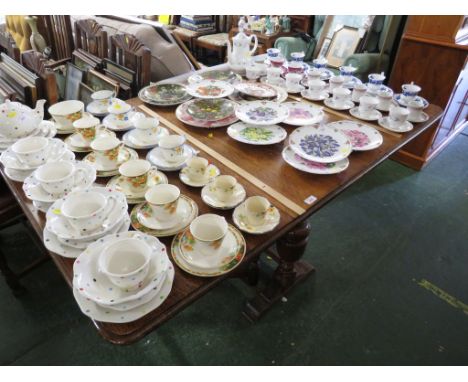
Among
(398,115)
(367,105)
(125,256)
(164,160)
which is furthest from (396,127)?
(125,256)

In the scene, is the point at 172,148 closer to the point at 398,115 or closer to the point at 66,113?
the point at 66,113

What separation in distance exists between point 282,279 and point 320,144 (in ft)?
2.40

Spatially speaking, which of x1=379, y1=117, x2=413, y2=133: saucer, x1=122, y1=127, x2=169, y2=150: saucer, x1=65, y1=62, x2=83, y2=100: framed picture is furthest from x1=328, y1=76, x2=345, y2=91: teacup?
x1=65, y1=62, x2=83, y2=100: framed picture

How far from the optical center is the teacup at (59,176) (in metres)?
0.98

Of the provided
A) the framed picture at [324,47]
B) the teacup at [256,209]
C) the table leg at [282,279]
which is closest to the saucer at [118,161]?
the teacup at [256,209]

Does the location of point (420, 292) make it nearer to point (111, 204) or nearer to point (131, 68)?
point (111, 204)

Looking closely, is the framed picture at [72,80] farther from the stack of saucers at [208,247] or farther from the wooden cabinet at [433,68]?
the wooden cabinet at [433,68]

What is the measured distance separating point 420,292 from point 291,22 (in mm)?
3408

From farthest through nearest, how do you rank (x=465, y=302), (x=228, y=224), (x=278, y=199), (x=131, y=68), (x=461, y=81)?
1. (x=461, y=81)
2. (x=131, y=68)
3. (x=465, y=302)
4. (x=278, y=199)
5. (x=228, y=224)

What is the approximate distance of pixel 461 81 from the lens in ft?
8.08

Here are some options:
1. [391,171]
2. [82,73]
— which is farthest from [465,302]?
[82,73]

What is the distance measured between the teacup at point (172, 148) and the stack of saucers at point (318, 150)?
1.27 feet

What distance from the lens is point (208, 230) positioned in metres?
0.94

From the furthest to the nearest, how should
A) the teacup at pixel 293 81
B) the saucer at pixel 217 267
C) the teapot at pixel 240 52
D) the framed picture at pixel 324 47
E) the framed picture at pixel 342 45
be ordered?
the framed picture at pixel 324 47 → the framed picture at pixel 342 45 → the teapot at pixel 240 52 → the teacup at pixel 293 81 → the saucer at pixel 217 267
